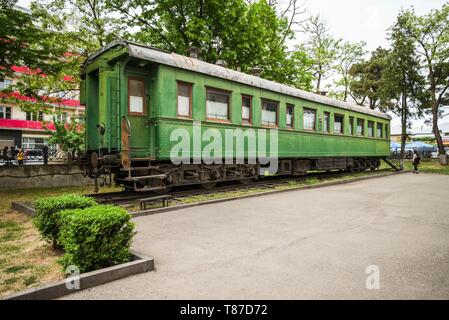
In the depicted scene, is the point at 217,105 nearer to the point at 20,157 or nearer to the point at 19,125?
the point at 20,157

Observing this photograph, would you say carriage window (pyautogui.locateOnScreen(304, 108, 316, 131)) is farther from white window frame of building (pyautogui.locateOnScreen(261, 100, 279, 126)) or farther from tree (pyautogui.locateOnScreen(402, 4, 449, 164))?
tree (pyautogui.locateOnScreen(402, 4, 449, 164))

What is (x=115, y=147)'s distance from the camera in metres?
8.23

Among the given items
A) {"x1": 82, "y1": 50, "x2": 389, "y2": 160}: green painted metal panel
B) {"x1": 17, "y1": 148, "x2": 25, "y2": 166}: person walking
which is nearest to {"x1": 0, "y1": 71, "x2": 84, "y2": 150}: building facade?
{"x1": 17, "y1": 148, "x2": 25, "y2": 166}: person walking

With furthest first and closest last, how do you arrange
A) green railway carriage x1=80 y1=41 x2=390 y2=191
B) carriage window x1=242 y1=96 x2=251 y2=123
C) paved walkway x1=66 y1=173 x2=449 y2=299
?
carriage window x1=242 y1=96 x2=251 y2=123
green railway carriage x1=80 y1=41 x2=390 y2=191
paved walkway x1=66 y1=173 x2=449 y2=299

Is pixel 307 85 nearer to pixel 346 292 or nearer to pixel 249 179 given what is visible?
pixel 249 179

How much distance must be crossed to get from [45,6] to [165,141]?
45.0 ft

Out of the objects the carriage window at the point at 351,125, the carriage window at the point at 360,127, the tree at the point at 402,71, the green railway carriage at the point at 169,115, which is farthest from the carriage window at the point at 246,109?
the tree at the point at 402,71

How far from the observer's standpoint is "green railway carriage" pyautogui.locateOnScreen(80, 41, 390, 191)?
8039mm

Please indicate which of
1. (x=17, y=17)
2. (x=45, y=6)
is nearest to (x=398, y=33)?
(x=45, y=6)

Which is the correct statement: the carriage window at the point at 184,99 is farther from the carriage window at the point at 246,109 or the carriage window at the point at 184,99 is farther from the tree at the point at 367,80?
the tree at the point at 367,80

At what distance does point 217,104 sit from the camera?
9781mm

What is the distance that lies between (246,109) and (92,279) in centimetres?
845

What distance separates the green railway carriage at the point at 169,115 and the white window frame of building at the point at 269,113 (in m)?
0.04

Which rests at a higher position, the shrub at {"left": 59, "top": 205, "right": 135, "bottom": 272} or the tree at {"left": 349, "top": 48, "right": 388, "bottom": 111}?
the tree at {"left": 349, "top": 48, "right": 388, "bottom": 111}
